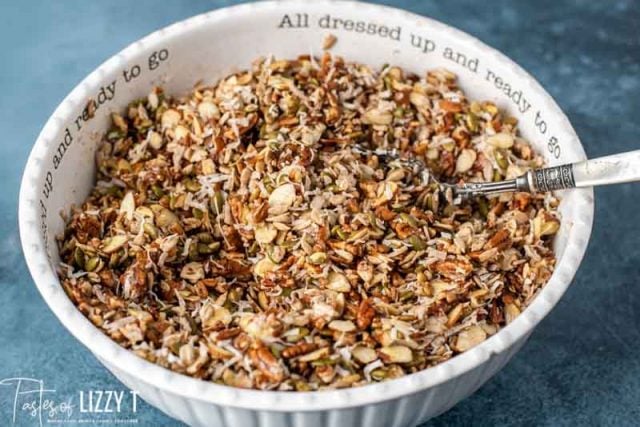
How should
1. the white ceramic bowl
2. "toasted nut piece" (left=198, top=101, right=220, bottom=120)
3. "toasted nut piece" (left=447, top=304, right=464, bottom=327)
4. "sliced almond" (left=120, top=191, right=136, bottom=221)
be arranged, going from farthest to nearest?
"toasted nut piece" (left=198, top=101, right=220, bottom=120)
"sliced almond" (left=120, top=191, right=136, bottom=221)
"toasted nut piece" (left=447, top=304, right=464, bottom=327)
the white ceramic bowl

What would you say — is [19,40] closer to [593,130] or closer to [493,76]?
[493,76]

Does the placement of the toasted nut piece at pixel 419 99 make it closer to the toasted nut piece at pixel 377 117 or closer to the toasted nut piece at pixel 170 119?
the toasted nut piece at pixel 377 117

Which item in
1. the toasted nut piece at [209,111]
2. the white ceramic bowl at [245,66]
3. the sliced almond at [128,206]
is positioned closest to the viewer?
the white ceramic bowl at [245,66]

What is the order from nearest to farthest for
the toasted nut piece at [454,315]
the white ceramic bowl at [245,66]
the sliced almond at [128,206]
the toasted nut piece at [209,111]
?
the white ceramic bowl at [245,66]
the toasted nut piece at [454,315]
the sliced almond at [128,206]
the toasted nut piece at [209,111]

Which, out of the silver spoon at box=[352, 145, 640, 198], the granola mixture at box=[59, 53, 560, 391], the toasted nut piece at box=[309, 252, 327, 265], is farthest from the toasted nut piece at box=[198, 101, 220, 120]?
the toasted nut piece at box=[309, 252, 327, 265]

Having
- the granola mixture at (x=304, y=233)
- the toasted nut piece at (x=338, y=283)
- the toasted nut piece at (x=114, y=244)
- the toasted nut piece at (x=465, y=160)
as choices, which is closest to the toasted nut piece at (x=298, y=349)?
the granola mixture at (x=304, y=233)

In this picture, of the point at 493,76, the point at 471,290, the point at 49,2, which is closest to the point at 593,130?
the point at 493,76

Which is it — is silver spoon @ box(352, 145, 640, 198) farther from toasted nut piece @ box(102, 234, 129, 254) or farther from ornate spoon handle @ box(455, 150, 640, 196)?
toasted nut piece @ box(102, 234, 129, 254)
